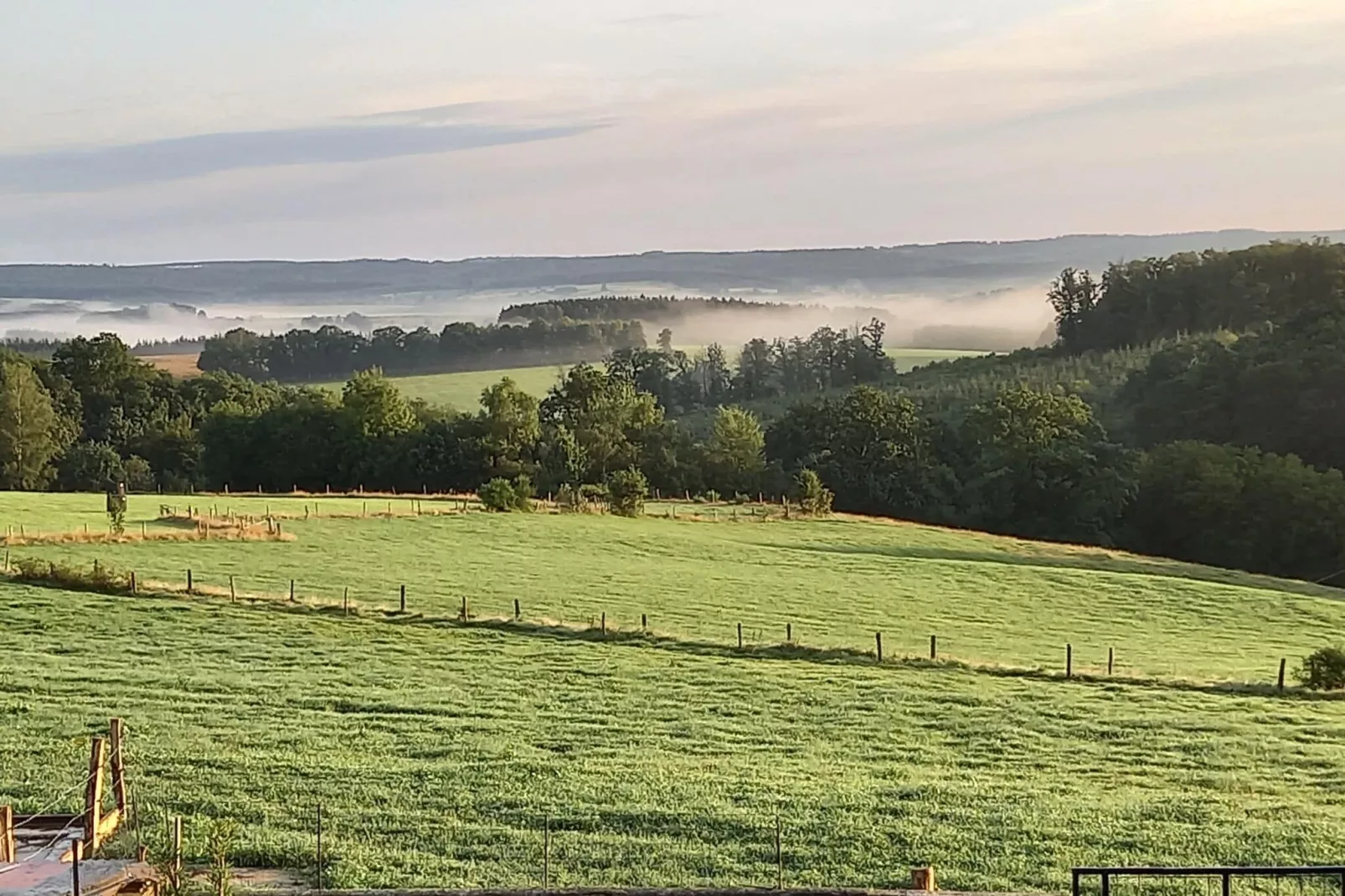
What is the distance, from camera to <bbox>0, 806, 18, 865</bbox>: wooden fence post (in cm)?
1160

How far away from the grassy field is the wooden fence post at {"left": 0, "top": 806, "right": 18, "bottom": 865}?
5.82 ft

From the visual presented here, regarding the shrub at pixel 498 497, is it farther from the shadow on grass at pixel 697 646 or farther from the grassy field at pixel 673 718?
the shadow on grass at pixel 697 646

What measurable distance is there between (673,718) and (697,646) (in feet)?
28.7

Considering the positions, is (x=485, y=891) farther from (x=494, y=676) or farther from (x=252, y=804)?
(x=494, y=676)

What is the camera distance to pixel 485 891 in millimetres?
9969

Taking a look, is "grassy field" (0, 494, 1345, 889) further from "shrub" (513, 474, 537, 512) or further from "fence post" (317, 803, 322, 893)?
"shrub" (513, 474, 537, 512)

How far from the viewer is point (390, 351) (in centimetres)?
17775

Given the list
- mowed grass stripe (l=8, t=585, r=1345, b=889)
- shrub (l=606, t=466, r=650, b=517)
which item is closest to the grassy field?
mowed grass stripe (l=8, t=585, r=1345, b=889)

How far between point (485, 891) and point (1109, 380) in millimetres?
130659

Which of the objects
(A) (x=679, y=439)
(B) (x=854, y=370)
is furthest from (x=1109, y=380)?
(A) (x=679, y=439)

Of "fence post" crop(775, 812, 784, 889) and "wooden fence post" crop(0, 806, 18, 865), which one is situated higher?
"wooden fence post" crop(0, 806, 18, 865)

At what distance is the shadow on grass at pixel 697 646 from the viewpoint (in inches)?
1100

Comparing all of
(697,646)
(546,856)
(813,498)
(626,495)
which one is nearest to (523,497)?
(626,495)

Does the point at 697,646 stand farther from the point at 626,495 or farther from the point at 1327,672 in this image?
the point at 626,495
